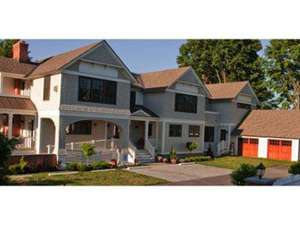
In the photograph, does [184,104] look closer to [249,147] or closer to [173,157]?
[173,157]

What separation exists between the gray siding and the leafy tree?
1806 mm

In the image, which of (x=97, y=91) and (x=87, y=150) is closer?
(x=87, y=150)

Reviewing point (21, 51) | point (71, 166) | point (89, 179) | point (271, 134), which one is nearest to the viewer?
point (21, 51)

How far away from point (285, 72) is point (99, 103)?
6139mm

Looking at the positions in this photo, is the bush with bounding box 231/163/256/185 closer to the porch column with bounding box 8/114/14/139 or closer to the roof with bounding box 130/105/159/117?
the roof with bounding box 130/105/159/117

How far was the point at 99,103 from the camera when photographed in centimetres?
1241

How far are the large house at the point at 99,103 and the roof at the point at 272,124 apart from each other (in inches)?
11.0

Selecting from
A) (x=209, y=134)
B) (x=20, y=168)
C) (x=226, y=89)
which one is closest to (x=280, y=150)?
(x=226, y=89)

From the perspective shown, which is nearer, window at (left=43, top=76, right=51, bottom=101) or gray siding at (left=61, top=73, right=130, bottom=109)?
window at (left=43, top=76, right=51, bottom=101)

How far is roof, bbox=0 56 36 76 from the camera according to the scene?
9245mm

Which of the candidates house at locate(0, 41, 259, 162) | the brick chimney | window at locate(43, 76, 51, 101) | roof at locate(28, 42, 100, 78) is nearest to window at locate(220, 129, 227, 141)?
house at locate(0, 41, 259, 162)

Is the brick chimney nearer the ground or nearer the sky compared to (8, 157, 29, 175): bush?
nearer the sky

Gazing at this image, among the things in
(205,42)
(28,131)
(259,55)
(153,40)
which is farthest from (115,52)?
(259,55)

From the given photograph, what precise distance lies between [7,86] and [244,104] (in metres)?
6.81
